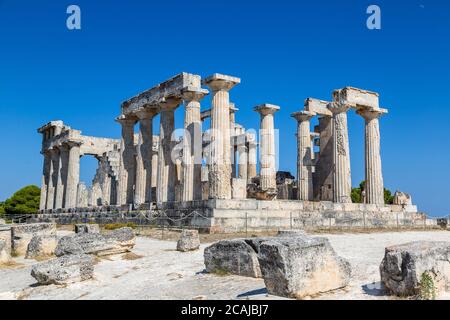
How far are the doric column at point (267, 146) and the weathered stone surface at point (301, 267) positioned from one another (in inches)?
867

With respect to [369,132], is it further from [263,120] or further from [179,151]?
[179,151]

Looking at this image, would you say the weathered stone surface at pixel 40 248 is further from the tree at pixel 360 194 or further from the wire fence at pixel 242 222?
the tree at pixel 360 194

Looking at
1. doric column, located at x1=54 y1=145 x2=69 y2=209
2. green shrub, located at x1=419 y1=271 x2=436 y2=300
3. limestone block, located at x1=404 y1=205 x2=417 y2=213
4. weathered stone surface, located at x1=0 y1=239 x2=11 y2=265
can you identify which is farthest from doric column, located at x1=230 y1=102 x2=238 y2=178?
green shrub, located at x1=419 y1=271 x2=436 y2=300

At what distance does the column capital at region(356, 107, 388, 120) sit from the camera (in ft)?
93.5

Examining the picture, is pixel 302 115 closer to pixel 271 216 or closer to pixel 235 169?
pixel 235 169

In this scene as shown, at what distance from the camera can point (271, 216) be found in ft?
68.3

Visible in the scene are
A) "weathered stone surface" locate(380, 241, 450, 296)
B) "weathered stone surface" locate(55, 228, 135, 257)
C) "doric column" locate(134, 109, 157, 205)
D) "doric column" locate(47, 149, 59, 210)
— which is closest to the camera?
"weathered stone surface" locate(380, 241, 450, 296)

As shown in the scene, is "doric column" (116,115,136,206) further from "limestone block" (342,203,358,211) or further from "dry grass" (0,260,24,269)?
"dry grass" (0,260,24,269)

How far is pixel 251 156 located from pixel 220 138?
1629 cm

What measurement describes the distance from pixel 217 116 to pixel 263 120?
24.8ft

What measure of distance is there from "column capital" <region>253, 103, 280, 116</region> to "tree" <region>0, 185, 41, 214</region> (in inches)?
1409

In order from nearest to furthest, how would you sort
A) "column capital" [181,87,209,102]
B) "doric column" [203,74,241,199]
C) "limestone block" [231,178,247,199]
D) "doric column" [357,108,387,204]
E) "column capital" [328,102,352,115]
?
"doric column" [203,74,241,199] < "limestone block" [231,178,247,199] < "column capital" [181,87,209,102] < "column capital" [328,102,352,115] < "doric column" [357,108,387,204]
